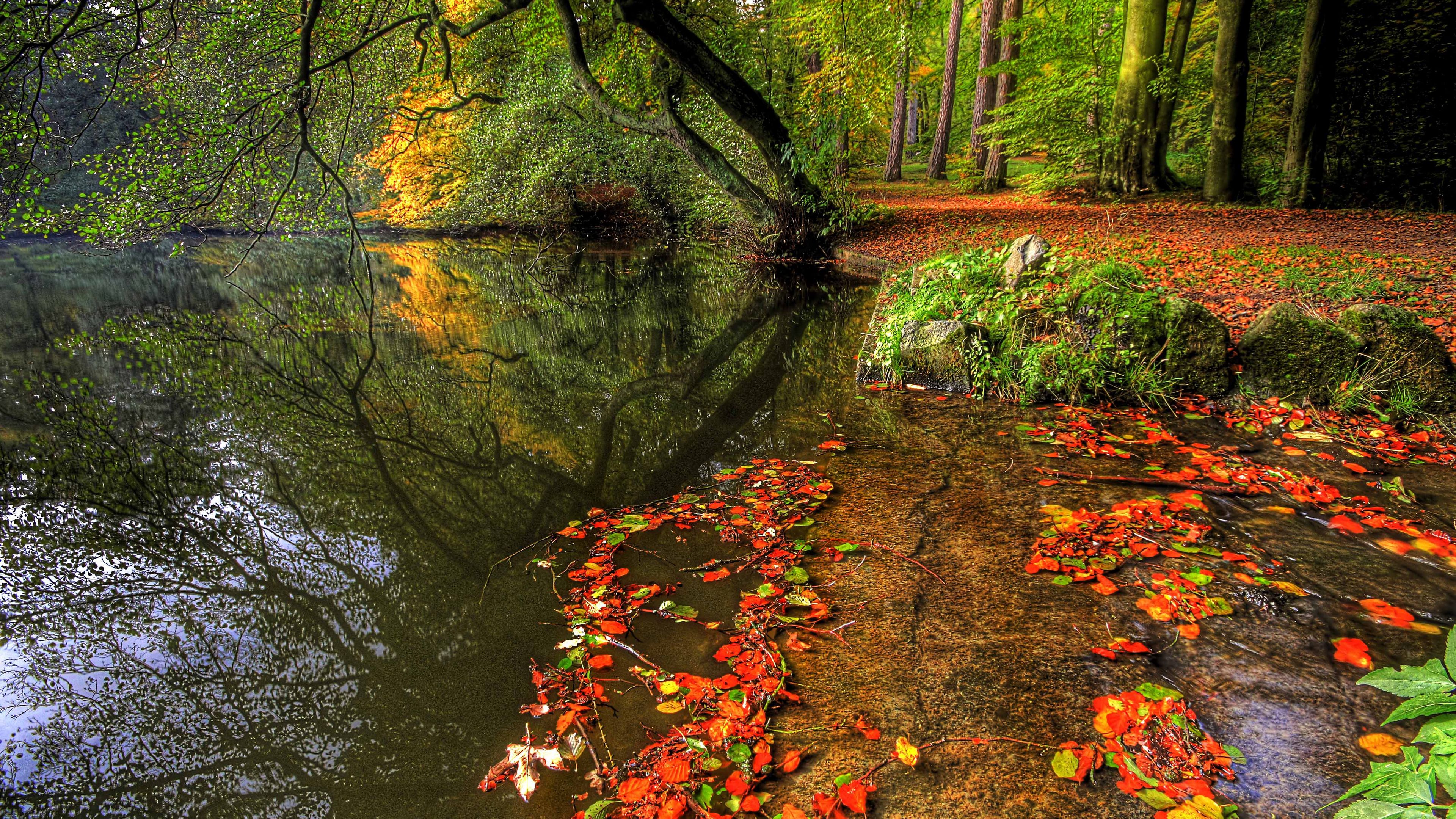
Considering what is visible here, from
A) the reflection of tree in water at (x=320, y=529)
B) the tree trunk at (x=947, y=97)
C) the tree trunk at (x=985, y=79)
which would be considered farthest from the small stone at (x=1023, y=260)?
the tree trunk at (x=947, y=97)

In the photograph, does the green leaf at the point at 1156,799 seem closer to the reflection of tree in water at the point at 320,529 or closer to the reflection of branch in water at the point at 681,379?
the reflection of tree in water at the point at 320,529

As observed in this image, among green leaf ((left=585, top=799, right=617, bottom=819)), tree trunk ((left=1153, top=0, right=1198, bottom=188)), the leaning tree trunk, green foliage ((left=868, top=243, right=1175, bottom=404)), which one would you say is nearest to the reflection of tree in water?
green leaf ((left=585, top=799, right=617, bottom=819))

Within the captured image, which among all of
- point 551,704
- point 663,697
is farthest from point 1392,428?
point 551,704

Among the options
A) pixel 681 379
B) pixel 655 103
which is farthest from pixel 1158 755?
pixel 655 103

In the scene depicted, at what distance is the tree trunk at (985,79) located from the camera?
1759cm

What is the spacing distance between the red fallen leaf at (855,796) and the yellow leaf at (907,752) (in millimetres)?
159

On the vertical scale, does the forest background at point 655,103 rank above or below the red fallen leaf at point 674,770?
above

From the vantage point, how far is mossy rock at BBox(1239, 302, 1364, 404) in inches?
169

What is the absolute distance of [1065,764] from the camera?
1.89 m

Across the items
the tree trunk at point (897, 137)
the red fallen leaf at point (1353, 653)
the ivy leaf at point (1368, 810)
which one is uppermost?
the tree trunk at point (897, 137)

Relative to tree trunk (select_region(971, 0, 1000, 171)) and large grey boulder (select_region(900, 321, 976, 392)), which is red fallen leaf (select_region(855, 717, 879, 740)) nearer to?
large grey boulder (select_region(900, 321, 976, 392))

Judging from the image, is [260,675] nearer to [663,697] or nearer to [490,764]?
[490,764]

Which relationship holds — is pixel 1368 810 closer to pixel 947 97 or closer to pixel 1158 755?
pixel 1158 755

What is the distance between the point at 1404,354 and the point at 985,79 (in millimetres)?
16455
